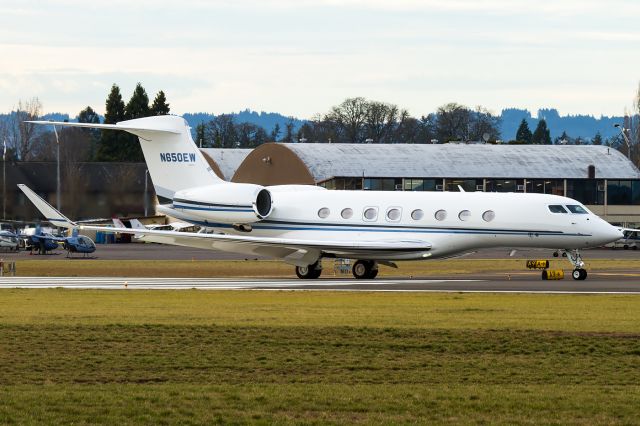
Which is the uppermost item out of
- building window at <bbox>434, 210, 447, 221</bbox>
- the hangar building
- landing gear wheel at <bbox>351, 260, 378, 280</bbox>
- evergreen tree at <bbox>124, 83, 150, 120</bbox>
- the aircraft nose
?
evergreen tree at <bbox>124, 83, 150, 120</bbox>

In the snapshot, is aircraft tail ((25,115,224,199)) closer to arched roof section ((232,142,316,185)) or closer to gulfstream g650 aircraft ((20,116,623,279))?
gulfstream g650 aircraft ((20,116,623,279))

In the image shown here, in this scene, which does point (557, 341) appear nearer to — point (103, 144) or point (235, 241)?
point (235, 241)

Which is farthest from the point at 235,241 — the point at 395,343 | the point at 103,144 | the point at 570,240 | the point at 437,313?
the point at 103,144

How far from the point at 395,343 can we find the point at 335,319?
455 centimetres

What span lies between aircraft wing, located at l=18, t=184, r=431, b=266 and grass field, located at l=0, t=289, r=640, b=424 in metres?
12.3

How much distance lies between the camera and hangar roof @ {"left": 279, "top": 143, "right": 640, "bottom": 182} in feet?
315

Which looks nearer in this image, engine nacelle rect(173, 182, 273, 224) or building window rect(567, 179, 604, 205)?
engine nacelle rect(173, 182, 273, 224)

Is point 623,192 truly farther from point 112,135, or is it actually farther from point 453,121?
point 453,121

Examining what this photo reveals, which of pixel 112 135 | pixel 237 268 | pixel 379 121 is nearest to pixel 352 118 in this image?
pixel 379 121

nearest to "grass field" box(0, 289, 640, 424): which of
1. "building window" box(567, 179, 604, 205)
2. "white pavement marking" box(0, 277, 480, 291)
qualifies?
"white pavement marking" box(0, 277, 480, 291)

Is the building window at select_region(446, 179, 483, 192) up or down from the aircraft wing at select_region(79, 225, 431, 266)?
up

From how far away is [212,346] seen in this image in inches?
832

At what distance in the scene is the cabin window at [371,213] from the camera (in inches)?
1758

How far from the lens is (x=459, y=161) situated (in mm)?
97625
